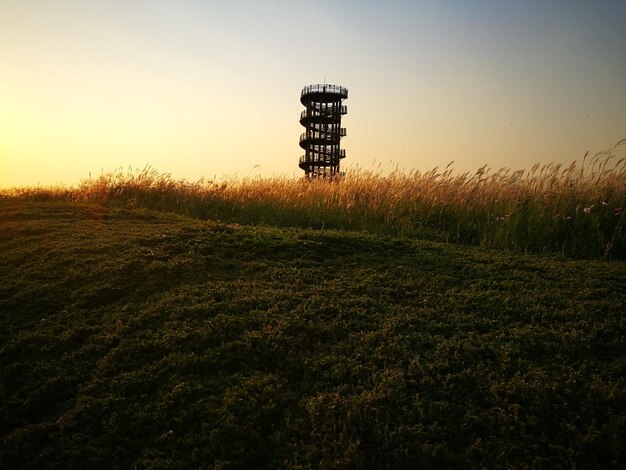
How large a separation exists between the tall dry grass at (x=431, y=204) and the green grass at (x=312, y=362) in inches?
70.8

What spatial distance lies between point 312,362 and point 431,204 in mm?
5878

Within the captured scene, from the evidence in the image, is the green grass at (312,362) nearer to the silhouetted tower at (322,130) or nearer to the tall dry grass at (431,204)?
the tall dry grass at (431,204)

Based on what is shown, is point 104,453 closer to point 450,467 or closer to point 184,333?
point 184,333

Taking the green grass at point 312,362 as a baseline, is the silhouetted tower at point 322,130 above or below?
above

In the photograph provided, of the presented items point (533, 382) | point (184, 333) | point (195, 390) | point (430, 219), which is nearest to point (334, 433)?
point (195, 390)

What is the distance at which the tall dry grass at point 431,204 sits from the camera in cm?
670

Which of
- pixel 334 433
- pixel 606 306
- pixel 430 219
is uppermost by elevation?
pixel 430 219

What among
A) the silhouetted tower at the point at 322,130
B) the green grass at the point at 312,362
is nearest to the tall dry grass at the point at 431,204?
the green grass at the point at 312,362

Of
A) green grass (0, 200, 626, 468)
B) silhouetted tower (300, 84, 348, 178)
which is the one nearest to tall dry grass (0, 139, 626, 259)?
green grass (0, 200, 626, 468)

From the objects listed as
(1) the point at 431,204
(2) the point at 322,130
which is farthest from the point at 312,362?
(2) the point at 322,130

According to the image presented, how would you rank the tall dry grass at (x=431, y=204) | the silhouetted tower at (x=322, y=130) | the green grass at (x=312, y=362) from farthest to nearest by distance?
the silhouetted tower at (x=322, y=130)
the tall dry grass at (x=431, y=204)
the green grass at (x=312, y=362)

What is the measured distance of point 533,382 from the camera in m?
2.68

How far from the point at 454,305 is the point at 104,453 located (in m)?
2.51

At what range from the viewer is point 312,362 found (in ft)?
9.89
